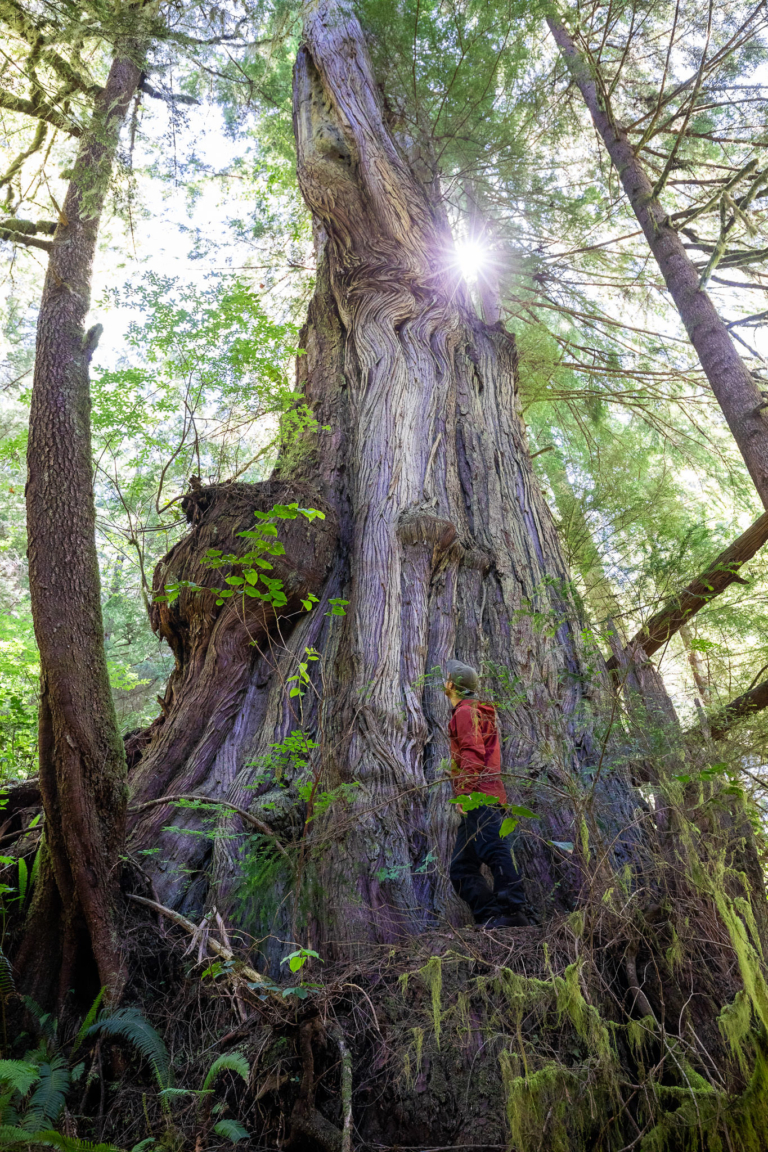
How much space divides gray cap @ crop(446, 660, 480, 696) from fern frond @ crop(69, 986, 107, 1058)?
2.15 meters

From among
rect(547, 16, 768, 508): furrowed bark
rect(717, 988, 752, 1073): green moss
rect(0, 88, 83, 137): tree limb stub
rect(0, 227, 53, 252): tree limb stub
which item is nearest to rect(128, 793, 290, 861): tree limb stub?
rect(717, 988, 752, 1073): green moss

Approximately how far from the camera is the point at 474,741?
10.9 feet

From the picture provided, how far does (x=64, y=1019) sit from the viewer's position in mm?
2643

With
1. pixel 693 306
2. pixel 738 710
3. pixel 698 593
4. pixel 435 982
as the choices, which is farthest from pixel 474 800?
pixel 693 306

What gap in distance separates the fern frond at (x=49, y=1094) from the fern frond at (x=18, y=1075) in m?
0.06

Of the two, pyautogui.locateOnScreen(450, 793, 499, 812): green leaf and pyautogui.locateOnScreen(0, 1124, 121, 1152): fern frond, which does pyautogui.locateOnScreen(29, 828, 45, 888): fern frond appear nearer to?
pyautogui.locateOnScreen(0, 1124, 121, 1152): fern frond

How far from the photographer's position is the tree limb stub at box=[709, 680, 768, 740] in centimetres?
335

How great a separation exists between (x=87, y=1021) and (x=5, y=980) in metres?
0.38

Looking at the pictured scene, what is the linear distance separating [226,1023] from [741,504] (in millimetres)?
7725

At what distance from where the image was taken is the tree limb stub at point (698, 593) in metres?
3.93

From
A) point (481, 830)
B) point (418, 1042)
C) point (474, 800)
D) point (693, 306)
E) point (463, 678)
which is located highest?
point (693, 306)

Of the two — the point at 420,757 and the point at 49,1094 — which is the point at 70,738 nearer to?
the point at 49,1094

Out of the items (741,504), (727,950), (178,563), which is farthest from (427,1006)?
(741,504)

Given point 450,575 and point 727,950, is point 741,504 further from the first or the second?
point 727,950
